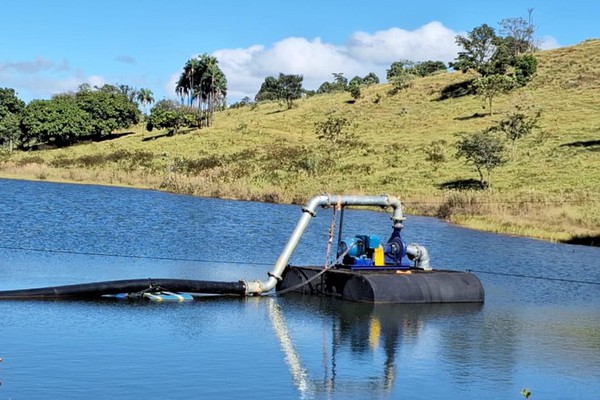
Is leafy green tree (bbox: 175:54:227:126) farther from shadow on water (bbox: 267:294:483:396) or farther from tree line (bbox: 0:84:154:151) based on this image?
shadow on water (bbox: 267:294:483:396)

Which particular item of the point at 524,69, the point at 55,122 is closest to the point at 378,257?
the point at 524,69

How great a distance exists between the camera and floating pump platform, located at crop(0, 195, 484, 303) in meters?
26.5

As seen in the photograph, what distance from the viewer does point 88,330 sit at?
71.9 ft

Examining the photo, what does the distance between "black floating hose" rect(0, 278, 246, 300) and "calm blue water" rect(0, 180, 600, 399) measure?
0.49 m

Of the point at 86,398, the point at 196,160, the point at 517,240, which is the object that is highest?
the point at 196,160

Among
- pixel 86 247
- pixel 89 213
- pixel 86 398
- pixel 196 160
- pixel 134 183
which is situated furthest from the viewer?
pixel 196 160

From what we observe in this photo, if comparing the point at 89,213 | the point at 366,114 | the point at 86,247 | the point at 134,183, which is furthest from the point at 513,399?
the point at 366,114

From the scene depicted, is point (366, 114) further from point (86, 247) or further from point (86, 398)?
point (86, 398)

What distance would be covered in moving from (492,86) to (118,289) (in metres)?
92.0

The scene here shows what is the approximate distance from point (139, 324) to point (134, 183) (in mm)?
70099

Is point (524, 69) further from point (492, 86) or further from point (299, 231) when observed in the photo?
point (299, 231)

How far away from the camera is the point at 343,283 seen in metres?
27.8

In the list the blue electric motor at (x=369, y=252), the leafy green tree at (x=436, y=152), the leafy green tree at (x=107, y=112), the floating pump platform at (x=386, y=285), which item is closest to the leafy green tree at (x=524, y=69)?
the leafy green tree at (x=436, y=152)

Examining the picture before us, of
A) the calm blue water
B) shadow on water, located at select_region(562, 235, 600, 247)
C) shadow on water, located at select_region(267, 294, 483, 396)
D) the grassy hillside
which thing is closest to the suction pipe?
→ the calm blue water
